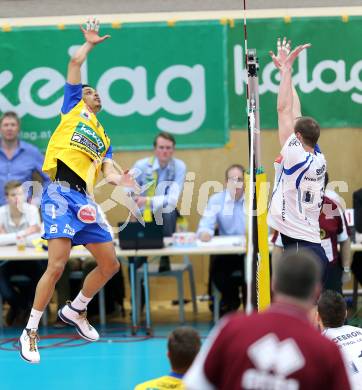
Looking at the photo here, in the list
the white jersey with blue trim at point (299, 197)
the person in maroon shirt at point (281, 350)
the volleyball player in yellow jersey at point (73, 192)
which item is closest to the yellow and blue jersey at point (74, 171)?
the volleyball player in yellow jersey at point (73, 192)

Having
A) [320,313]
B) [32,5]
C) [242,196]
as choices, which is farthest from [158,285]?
[320,313]

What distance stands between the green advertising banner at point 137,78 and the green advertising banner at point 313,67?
21 centimetres

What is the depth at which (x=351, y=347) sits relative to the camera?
18.4 feet

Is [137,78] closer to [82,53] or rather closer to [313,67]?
[313,67]

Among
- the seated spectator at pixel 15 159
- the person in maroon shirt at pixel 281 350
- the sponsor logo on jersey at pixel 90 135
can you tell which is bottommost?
the person in maroon shirt at pixel 281 350

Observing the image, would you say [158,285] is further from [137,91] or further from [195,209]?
[137,91]

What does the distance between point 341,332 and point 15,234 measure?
5955mm

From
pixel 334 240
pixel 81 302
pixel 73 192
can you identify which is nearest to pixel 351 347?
pixel 73 192

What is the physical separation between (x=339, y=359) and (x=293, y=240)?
4705mm

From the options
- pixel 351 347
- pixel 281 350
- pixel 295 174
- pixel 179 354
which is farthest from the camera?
pixel 295 174

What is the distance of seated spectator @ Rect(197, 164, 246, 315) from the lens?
433 inches

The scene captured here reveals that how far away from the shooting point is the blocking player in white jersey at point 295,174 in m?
7.72

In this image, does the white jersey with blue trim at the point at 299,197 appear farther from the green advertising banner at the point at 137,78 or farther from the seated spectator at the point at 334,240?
the green advertising banner at the point at 137,78

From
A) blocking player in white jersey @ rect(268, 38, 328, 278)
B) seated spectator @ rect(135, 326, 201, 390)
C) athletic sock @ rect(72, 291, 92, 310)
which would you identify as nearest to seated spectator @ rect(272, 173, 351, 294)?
blocking player in white jersey @ rect(268, 38, 328, 278)
